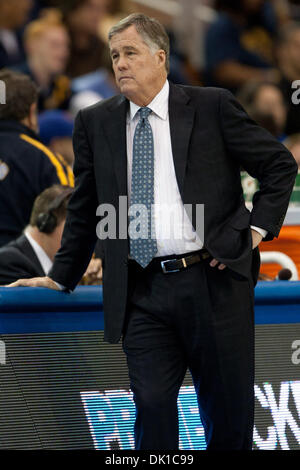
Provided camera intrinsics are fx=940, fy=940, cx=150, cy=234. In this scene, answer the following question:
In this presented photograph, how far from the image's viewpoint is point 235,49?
9.49 m

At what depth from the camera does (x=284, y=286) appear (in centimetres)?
365

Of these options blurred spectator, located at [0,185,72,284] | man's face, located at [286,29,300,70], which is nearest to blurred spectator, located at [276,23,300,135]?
man's face, located at [286,29,300,70]

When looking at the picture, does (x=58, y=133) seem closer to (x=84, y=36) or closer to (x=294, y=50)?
(x=84, y=36)

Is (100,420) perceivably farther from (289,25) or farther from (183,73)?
(289,25)

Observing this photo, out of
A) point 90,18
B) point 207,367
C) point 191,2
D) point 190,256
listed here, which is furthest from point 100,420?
point 191,2

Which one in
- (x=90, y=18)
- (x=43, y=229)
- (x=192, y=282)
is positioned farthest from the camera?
(x=90, y=18)

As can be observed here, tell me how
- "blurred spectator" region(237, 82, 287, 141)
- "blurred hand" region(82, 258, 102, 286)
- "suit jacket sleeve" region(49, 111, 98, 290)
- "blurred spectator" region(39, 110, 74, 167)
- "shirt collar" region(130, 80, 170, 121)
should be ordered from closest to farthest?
"shirt collar" region(130, 80, 170, 121), "suit jacket sleeve" region(49, 111, 98, 290), "blurred hand" region(82, 258, 102, 286), "blurred spectator" region(39, 110, 74, 167), "blurred spectator" region(237, 82, 287, 141)

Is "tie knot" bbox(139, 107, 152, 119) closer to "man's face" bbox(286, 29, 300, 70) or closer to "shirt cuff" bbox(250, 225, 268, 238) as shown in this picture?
"shirt cuff" bbox(250, 225, 268, 238)

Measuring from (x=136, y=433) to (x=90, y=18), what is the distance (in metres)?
6.25

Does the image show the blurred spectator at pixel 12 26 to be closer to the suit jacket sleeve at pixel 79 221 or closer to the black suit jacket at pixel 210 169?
the suit jacket sleeve at pixel 79 221

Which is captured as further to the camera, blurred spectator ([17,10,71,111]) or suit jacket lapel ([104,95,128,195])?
blurred spectator ([17,10,71,111])

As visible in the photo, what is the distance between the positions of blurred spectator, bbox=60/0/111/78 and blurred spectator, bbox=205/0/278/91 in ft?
3.75

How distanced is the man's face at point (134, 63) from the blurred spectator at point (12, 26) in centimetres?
538

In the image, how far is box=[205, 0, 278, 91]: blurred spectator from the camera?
9352mm
